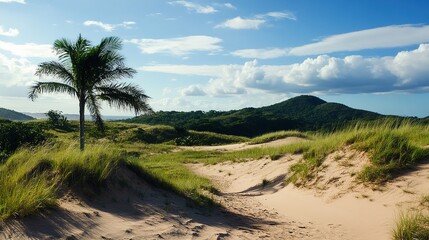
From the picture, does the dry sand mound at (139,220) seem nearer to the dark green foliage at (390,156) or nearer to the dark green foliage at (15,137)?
the dark green foliage at (390,156)

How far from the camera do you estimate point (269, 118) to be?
274 feet

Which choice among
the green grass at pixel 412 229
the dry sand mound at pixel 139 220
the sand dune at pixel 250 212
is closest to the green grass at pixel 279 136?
the sand dune at pixel 250 212

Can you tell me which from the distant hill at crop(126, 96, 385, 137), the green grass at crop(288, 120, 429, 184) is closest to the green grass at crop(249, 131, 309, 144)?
the distant hill at crop(126, 96, 385, 137)

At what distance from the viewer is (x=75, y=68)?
58.2 ft

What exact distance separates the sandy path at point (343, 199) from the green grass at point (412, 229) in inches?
21.0

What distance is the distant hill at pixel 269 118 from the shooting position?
72375 mm

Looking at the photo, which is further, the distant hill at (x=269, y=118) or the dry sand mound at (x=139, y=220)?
the distant hill at (x=269, y=118)

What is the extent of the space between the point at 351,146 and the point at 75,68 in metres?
12.3

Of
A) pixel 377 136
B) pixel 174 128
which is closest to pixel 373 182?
pixel 377 136

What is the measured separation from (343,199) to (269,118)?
244 ft

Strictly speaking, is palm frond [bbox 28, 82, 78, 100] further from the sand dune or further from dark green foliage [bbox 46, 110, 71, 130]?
dark green foliage [bbox 46, 110, 71, 130]

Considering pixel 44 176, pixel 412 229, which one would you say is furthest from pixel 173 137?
pixel 412 229

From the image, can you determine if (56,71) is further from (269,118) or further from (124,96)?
(269,118)

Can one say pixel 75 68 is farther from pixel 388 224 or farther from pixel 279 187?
pixel 388 224
